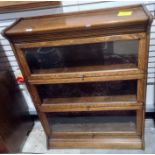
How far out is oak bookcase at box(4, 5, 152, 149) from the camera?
45.3 inches

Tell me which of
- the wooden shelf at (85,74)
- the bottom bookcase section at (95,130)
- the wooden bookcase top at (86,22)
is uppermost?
the wooden bookcase top at (86,22)

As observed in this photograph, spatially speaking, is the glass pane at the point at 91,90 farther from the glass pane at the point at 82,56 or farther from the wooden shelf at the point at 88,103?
the glass pane at the point at 82,56

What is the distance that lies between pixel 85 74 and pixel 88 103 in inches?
10.6

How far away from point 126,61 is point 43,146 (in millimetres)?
1046

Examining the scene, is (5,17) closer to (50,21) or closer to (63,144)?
(50,21)

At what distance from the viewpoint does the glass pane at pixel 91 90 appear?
4.79 feet

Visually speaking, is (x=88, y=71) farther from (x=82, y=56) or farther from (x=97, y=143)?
(x=97, y=143)

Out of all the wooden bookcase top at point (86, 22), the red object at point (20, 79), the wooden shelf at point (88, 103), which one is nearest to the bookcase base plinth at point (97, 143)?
the wooden shelf at point (88, 103)

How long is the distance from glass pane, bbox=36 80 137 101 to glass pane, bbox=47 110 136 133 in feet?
0.63

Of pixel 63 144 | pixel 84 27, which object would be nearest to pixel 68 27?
pixel 84 27

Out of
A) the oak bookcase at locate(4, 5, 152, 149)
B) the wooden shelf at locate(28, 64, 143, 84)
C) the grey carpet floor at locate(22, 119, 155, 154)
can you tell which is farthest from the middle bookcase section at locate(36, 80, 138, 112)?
the grey carpet floor at locate(22, 119, 155, 154)

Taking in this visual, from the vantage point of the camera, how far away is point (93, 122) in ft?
5.65

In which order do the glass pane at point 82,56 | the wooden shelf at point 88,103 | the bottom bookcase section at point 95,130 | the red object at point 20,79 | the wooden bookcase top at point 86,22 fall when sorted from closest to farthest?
the wooden bookcase top at point 86,22 < the glass pane at point 82,56 < the wooden shelf at point 88,103 < the bottom bookcase section at point 95,130 < the red object at point 20,79

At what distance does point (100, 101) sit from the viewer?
1.48 m
